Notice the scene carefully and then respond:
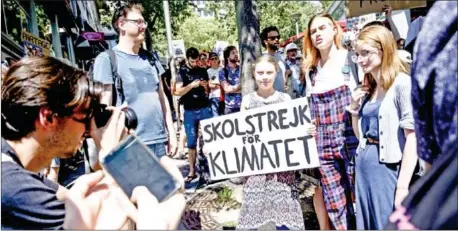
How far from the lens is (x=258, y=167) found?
3.29m

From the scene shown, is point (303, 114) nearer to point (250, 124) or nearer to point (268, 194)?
point (250, 124)

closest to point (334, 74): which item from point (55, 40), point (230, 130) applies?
point (230, 130)

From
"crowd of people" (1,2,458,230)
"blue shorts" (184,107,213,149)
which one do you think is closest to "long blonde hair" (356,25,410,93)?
"crowd of people" (1,2,458,230)

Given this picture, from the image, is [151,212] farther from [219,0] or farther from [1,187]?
[219,0]

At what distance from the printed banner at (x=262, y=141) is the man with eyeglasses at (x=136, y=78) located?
1.11 ft

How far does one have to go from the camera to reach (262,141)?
3291 millimetres

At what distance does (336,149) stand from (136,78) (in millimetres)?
1427

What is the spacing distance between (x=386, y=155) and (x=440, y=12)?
1.79 metres

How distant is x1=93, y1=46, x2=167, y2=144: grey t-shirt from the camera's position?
3205 millimetres

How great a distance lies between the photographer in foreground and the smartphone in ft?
0.33

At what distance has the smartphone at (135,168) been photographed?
1.19 m

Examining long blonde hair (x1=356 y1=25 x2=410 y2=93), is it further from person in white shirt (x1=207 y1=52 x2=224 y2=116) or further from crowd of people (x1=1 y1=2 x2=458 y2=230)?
person in white shirt (x1=207 y1=52 x2=224 y2=116)

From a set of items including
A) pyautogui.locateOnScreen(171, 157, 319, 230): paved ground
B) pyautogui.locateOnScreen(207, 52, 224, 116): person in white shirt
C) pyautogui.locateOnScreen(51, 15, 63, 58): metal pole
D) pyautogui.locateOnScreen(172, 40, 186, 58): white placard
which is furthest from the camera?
pyautogui.locateOnScreen(51, 15, 63, 58): metal pole

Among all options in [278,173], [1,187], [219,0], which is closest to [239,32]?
[278,173]
